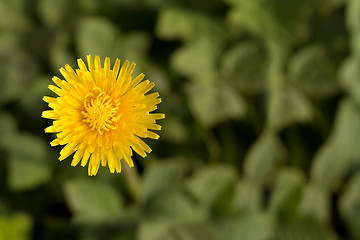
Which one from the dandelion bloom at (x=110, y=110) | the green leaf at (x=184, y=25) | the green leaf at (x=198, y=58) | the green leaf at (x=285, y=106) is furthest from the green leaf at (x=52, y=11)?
the dandelion bloom at (x=110, y=110)

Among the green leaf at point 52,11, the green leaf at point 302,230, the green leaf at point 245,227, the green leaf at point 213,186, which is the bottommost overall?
the green leaf at point 302,230

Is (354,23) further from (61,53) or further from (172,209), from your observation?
(61,53)

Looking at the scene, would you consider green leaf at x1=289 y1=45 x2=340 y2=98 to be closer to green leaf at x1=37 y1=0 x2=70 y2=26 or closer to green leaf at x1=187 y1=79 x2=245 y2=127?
green leaf at x1=187 y1=79 x2=245 y2=127

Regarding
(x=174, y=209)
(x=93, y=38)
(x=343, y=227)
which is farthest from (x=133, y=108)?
(x=343, y=227)

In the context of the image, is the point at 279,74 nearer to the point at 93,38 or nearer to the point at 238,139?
the point at 238,139

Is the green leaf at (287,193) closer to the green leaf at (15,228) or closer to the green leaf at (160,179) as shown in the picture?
the green leaf at (160,179)

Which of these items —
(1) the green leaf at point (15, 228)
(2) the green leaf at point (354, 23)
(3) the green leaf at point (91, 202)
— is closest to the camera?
(1) the green leaf at point (15, 228)

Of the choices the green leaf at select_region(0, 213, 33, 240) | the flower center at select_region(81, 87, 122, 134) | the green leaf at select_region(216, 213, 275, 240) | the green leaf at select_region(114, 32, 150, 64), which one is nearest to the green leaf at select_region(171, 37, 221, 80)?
the green leaf at select_region(114, 32, 150, 64)
